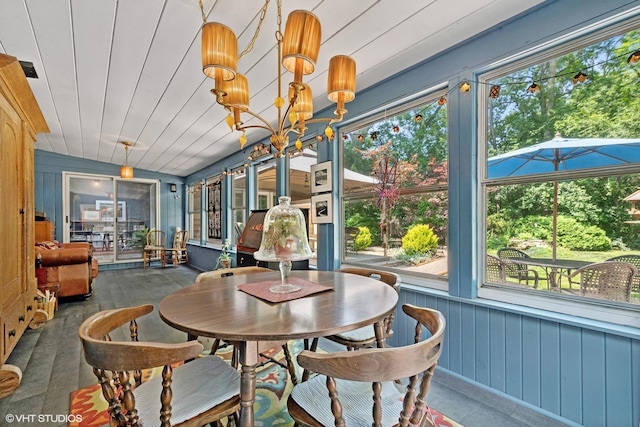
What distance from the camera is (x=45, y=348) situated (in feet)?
8.82

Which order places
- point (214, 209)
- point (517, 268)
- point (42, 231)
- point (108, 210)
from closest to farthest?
point (517, 268)
point (42, 231)
point (214, 209)
point (108, 210)

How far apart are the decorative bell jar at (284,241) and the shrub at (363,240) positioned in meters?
1.49

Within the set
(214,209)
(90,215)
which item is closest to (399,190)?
(214,209)

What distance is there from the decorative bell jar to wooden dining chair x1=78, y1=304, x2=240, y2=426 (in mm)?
487

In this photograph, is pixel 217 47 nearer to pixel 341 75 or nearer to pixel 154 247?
pixel 341 75

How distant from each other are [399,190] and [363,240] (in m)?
0.67

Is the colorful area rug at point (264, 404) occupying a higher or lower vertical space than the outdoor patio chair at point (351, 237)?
lower

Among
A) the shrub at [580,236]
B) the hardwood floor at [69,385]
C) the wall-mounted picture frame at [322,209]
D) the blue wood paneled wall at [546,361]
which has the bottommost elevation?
the hardwood floor at [69,385]

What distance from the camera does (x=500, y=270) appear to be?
2006 millimetres

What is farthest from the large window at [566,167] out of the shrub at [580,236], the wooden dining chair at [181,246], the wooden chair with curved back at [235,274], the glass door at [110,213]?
the glass door at [110,213]

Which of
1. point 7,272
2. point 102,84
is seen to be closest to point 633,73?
point 102,84

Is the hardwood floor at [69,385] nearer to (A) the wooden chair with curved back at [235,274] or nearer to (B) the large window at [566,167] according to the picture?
(B) the large window at [566,167]

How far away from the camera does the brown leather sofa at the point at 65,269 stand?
389cm

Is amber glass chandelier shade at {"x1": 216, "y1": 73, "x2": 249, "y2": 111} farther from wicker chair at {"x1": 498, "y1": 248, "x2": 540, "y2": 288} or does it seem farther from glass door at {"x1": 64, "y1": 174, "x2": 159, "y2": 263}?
glass door at {"x1": 64, "y1": 174, "x2": 159, "y2": 263}
